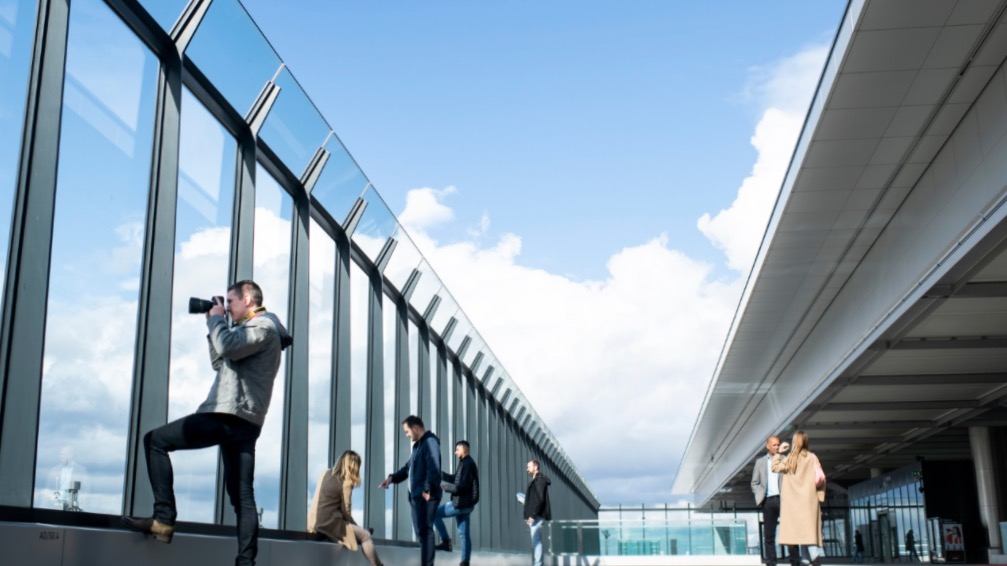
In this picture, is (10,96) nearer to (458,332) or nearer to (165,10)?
(165,10)

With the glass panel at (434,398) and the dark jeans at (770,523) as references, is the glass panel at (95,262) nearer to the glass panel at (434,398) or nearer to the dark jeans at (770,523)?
the dark jeans at (770,523)

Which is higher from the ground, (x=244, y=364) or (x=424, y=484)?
(x=244, y=364)

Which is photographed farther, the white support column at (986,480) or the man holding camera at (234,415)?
the white support column at (986,480)

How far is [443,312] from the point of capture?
18.1 m

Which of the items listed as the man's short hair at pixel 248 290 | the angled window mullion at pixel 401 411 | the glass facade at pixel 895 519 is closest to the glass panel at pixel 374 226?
the angled window mullion at pixel 401 411

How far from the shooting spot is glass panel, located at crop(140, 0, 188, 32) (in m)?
7.16

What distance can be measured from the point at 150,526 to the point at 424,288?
1077 cm

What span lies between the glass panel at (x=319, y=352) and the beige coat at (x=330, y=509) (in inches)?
16.6

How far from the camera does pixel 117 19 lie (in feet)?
22.3

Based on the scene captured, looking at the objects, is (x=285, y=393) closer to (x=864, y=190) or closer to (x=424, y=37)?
(x=424, y=37)

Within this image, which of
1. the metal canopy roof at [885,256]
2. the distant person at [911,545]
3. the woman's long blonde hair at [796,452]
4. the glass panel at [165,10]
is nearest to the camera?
the glass panel at [165,10]

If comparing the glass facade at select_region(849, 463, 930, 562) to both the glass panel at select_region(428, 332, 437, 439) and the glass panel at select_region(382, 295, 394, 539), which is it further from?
the glass panel at select_region(382, 295, 394, 539)

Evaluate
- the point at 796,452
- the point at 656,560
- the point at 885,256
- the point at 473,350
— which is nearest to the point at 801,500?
the point at 796,452

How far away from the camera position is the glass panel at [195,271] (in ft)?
24.6
